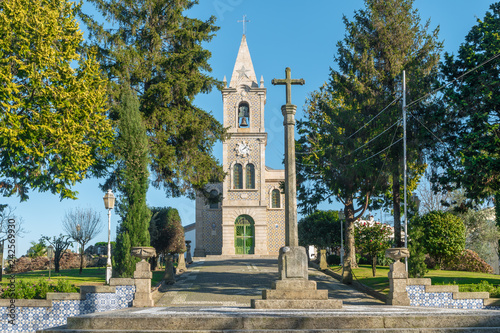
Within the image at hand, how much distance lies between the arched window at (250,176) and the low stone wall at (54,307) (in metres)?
27.6

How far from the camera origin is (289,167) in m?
13.5

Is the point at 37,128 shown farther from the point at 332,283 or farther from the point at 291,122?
the point at 332,283

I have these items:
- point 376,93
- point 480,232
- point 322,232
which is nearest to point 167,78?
point 376,93

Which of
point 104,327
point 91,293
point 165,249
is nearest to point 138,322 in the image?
point 104,327

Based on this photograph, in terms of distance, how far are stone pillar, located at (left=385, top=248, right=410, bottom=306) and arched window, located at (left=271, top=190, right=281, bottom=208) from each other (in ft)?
91.1

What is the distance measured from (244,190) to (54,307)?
94.8 ft

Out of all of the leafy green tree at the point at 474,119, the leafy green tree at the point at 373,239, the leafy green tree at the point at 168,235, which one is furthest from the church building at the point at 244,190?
the leafy green tree at the point at 474,119

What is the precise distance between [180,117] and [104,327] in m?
16.6

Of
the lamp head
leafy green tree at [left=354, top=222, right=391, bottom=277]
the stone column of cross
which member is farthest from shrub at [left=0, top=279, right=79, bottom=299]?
leafy green tree at [left=354, top=222, right=391, bottom=277]

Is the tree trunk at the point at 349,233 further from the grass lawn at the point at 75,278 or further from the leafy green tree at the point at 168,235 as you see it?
the grass lawn at the point at 75,278

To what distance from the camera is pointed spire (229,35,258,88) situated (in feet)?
143

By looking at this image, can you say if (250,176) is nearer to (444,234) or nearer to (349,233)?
(349,233)

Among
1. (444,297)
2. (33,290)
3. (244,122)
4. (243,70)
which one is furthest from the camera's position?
(243,70)

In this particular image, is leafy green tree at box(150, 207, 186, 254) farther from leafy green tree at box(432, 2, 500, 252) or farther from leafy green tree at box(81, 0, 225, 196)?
leafy green tree at box(432, 2, 500, 252)
